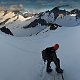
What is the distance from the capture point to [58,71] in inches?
483

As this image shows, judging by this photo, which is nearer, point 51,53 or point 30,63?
point 51,53

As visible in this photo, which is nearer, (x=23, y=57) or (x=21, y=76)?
(x=21, y=76)

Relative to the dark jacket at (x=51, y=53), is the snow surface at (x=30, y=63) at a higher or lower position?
lower

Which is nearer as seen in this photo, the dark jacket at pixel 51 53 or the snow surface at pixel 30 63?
the dark jacket at pixel 51 53

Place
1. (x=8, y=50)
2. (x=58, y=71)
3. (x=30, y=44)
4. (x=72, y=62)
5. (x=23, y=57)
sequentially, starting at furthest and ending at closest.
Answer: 1. (x=30, y=44)
2. (x=8, y=50)
3. (x=23, y=57)
4. (x=72, y=62)
5. (x=58, y=71)

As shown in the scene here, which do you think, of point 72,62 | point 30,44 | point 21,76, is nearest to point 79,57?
point 72,62

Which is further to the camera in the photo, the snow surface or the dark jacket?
the snow surface

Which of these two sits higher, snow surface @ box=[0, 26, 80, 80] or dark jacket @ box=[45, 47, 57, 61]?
dark jacket @ box=[45, 47, 57, 61]

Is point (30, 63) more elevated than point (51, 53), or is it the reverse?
point (51, 53)

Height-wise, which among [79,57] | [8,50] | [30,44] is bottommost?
[30,44]

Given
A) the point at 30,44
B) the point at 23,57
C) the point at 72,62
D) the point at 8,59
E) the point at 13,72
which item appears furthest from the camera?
the point at 30,44

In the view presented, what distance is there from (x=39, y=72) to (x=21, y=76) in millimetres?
931

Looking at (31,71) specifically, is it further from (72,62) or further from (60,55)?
(60,55)

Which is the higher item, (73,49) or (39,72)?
(39,72)
